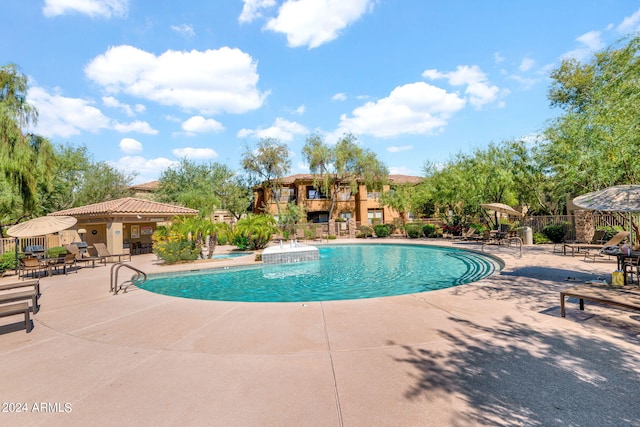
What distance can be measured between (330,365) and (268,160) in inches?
1195

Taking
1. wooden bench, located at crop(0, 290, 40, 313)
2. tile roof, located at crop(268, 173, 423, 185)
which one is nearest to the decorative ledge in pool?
wooden bench, located at crop(0, 290, 40, 313)

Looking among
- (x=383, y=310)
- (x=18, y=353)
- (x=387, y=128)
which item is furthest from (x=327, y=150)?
(x=18, y=353)

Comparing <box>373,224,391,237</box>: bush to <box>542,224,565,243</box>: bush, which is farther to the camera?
<box>373,224,391,237</box>: bush

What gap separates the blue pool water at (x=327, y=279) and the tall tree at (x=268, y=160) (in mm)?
18931

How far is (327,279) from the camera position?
11.4 meters

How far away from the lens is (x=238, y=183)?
37344mm

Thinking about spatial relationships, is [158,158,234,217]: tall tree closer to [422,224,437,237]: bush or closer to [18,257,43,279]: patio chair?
[18,257,43,279]: patio chair

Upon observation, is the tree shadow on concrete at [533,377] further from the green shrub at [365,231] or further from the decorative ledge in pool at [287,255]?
the green shrub at [365,231]

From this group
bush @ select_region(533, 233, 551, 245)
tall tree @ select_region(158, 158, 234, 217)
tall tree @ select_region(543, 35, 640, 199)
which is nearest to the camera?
tall tree @ select_region(543, 35, 640, 199)

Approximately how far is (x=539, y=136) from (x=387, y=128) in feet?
53.6

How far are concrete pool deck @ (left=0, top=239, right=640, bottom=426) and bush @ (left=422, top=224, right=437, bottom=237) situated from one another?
65.1ft

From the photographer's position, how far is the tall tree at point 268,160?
32500 mm

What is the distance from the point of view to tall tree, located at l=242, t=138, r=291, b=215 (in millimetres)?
32500

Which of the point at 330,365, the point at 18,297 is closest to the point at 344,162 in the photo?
the point at 18,297
